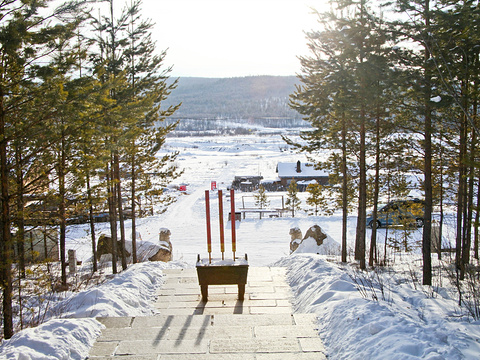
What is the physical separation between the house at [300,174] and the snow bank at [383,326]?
40.6 metres

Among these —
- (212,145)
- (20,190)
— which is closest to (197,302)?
(20,190)

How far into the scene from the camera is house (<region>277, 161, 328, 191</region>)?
4753cm

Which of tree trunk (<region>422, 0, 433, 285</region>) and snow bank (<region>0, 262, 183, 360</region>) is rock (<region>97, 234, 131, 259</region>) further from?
tree trunk (<region>422, 0, 433, 285</region>)

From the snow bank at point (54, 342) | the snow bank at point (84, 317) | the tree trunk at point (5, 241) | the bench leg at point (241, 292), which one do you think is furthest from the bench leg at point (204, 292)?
the tree trunk at point (5, 241)

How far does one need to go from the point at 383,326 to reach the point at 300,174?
45.2 metres

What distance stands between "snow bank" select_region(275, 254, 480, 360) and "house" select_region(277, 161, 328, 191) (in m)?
40.6

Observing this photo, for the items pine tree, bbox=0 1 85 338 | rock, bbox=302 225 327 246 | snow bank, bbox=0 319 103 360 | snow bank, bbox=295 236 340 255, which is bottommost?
snow bank, bbox=295 236 340 255

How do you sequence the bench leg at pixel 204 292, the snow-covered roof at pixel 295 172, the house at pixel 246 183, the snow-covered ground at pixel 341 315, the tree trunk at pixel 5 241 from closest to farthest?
the snow-covered ground at pixel 341 315 < the tree trunk at pixel 5 241 < the bench leg at pixel 204 292 < the snow-covered roof at pixel 295 172 < the house at pixel 246 183

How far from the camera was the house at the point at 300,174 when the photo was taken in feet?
→ 156

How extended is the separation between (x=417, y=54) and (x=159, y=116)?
392 inches

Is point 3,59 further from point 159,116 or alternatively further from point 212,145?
point 212,145

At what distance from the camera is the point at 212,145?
129250 millimetres

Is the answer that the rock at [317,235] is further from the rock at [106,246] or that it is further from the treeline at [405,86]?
Answer: the rock at [106,246]

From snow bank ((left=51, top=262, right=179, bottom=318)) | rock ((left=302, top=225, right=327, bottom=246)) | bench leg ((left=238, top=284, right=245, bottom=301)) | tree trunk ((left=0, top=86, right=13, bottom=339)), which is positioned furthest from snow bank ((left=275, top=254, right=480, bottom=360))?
rock ((left=302, top=225, right=327, bottom=246))
